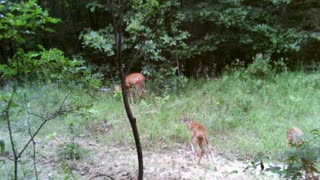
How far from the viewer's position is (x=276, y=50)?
10.6 meters

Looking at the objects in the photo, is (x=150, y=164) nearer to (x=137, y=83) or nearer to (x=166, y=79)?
(x=137, y=83)

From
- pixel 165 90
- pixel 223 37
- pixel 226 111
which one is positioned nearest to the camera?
pixel 226 111

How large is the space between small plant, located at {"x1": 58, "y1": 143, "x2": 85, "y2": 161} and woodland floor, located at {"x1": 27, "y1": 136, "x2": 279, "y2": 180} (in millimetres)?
101

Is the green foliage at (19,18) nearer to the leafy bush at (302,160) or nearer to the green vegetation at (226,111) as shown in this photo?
the leafy bush at (302,160)

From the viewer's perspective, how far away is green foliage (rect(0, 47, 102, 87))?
3189 mm

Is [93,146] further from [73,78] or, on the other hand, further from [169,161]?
[73,78]

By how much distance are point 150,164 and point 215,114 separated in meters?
2.54

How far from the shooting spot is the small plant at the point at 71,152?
624 centimetres

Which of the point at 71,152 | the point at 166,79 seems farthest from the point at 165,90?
the point at 71,152

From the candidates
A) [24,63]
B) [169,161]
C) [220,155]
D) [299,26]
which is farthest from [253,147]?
[299,26]

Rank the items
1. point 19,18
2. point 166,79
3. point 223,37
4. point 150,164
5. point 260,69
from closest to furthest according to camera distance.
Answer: point 19,18
point 150,164
point 260,69
point 166,79
point 223,37

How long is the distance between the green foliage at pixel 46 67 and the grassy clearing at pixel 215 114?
2.64m

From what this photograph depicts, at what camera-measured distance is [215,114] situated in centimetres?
814

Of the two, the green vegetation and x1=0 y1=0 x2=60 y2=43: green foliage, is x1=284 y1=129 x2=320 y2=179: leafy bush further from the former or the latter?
the green vegetation
